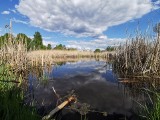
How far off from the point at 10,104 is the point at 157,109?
3.58m

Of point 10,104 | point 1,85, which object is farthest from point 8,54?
point 10,104

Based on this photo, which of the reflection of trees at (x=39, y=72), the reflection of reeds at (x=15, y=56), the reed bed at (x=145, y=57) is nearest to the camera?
the reed bed at (x=145, y=57)

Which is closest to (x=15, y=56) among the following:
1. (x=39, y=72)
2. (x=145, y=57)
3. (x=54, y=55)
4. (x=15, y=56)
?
(x=15, y=56)

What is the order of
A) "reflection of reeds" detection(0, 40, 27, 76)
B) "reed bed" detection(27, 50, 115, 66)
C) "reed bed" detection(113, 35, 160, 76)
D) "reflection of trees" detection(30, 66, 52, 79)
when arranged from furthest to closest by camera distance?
"reed bed" detection(27, 50, 115, 66) → "reflection of trees" detection(30, 66, 52, 79) → "reflection of reeds" detection(0, 40, 27, 76) → "reed bed" detection(113, 35, 160, 76)

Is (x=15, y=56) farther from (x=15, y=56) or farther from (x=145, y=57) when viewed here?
(x=145, y=57)

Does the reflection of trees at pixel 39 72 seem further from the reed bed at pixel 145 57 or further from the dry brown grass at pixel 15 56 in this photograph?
the reed bed at pixel 145 57

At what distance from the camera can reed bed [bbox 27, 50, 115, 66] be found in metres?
21.4

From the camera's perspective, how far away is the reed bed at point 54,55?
21.4 metres

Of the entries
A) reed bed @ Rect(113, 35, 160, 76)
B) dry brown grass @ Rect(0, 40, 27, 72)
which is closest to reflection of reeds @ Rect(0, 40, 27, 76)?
dry brown grass @ Rect(0, 40, 27, 72)

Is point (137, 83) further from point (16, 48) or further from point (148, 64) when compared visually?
point (16, 48)

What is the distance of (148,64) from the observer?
11.5 meters

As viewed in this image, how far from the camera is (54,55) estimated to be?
41594 mm

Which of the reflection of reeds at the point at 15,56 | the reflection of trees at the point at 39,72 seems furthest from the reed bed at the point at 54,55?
the reflection of reeds at the point at 15,56

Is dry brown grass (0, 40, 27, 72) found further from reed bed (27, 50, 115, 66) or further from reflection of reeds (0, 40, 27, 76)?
reed bed (27, 50, 115, 66)
